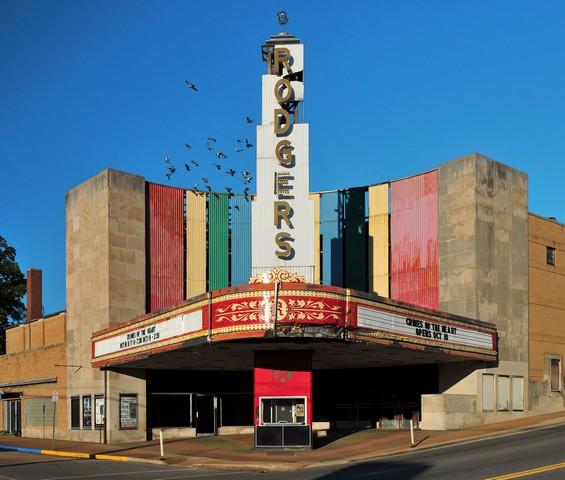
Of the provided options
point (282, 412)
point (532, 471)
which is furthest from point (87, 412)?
point (532, 471)

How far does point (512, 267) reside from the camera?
143 feet

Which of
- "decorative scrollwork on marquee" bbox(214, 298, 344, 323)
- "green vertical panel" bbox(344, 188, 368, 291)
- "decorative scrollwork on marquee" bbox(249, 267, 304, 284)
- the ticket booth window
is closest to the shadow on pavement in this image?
"decorative scrollwork on marquee" bbox(214, 298, 344, 323)

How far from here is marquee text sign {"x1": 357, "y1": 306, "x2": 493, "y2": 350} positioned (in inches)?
1257

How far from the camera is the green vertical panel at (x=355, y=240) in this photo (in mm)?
47594

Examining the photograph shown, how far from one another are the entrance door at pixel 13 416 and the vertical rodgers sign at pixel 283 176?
27308mm

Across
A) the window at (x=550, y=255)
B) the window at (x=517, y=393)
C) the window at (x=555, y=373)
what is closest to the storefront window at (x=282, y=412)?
the window at (x=517, y=393)

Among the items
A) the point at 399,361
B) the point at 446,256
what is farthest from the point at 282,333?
the point at 446,256

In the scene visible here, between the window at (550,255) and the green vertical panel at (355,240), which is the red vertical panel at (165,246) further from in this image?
the window at (550,255)

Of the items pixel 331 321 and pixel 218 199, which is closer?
pixel 331 321

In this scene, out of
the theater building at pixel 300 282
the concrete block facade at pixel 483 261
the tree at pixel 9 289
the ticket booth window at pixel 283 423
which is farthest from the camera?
the tree at pixel 9 289

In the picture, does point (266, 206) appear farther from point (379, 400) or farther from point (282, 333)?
point (379, 400)

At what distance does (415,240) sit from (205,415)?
16.1 metres

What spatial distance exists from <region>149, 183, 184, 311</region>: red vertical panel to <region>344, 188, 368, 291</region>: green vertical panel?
1007 centimetres

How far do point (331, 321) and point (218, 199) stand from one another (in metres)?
21.0
